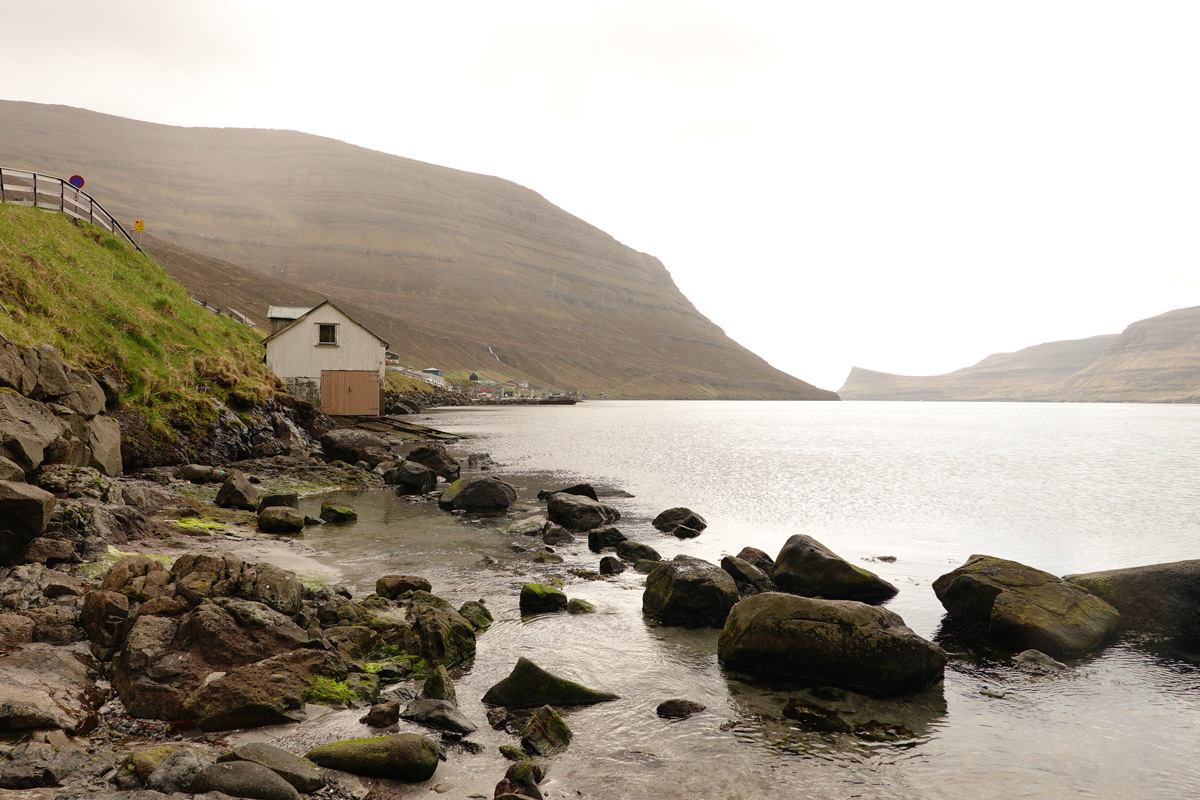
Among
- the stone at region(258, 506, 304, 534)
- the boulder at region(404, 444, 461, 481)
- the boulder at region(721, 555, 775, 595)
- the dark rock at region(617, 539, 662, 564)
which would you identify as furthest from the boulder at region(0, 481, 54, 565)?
the boulder at region(404, 444, 461, 481)

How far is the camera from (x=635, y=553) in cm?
1858

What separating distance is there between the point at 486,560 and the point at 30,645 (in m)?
10.1

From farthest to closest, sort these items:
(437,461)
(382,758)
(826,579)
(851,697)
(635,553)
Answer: (437,461) → (635,553) → (826,579) → (851,697) → (382,758)

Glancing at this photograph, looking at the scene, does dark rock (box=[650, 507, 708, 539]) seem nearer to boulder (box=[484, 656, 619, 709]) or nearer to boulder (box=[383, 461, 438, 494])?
boulder (box=[383, 461, 438, 494])

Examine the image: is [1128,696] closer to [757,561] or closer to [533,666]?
[757,561]

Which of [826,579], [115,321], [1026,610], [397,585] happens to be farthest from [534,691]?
[115,321]

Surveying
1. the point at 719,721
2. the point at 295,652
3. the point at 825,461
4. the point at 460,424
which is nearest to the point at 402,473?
the point at 295,652

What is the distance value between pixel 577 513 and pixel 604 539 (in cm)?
308

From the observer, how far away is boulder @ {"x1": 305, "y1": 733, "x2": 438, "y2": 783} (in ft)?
23.0

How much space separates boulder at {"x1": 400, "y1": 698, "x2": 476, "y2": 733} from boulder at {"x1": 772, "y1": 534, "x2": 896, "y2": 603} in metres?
9.53

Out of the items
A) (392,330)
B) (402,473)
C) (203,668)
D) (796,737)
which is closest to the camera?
(203,668)

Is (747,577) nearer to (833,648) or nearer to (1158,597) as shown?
(833,648)

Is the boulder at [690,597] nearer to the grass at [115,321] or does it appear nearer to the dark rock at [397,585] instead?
the dark rock at [397,585]

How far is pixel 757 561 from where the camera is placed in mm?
17500
